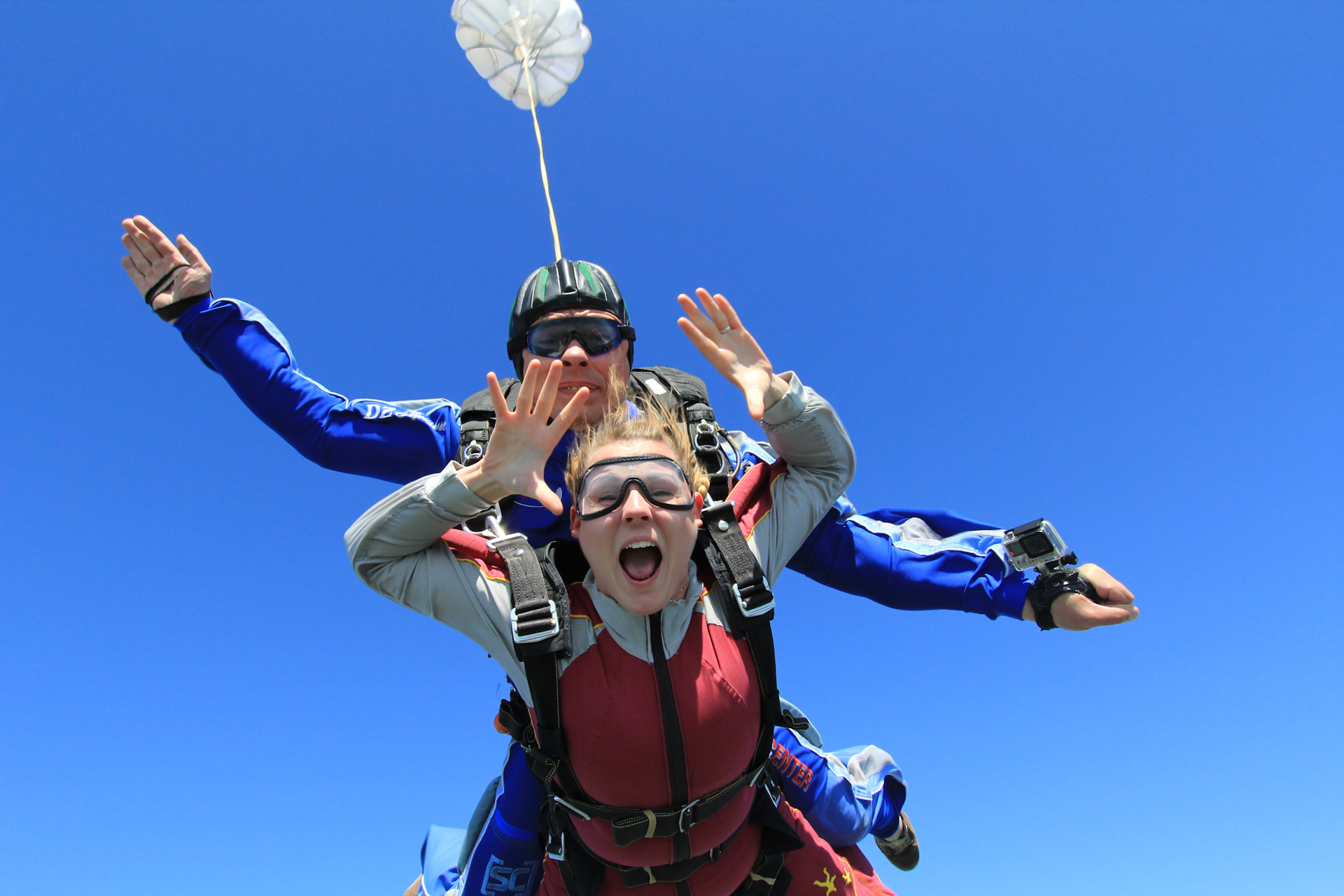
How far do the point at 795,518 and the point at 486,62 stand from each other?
3155mm

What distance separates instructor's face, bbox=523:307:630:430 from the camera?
3100 millimetres

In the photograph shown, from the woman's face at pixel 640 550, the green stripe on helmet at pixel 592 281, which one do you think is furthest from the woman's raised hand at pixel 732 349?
the green stripe on helmet at pixel 592 281

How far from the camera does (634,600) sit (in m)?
2.32

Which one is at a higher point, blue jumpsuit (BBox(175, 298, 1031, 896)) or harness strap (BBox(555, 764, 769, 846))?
blue jumpsuit (BBox(175, 298, 1031, 896))

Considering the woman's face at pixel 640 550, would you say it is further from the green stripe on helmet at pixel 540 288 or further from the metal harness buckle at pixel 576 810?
the green stripe on helmet at pixel 540 288

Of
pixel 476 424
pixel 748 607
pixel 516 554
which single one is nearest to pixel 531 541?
pixel 476 424

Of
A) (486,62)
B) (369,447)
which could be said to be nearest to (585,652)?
(369,447)

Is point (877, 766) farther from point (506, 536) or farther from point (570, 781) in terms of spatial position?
point (506, 536)

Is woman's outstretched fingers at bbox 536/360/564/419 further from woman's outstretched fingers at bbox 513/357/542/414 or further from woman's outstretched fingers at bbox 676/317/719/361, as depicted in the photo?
woman's outstretched fingers at bbox 676/317/719/361

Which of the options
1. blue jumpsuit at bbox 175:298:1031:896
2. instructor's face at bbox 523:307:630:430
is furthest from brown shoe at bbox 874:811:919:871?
instructor's face at bbox 523:307:630:430

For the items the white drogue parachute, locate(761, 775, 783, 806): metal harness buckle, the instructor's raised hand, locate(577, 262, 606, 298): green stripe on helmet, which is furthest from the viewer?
the white drogue parachute

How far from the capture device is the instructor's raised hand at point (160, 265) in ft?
10.6

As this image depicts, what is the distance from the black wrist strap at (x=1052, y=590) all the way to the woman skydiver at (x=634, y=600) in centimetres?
81

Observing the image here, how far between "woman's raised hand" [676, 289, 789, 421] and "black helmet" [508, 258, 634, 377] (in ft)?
2.51
